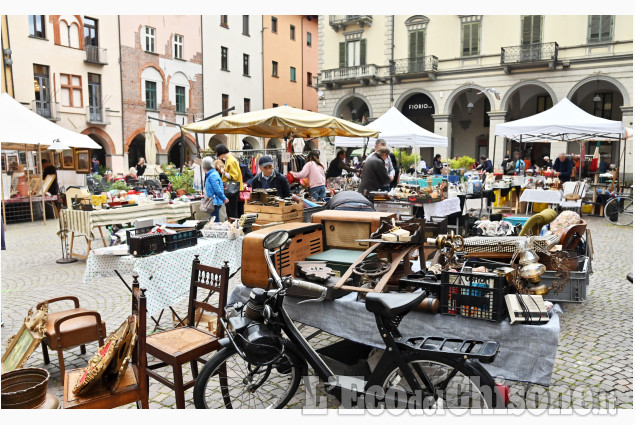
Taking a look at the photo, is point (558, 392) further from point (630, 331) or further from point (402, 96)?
point (402, 96)

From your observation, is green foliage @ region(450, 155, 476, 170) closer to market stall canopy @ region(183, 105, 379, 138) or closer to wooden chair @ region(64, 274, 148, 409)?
market stall canopy @ region(183, 105, 379, 138)

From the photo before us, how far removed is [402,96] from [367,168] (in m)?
21.9

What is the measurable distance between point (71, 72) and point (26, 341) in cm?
2264

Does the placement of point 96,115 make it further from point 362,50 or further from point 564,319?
point 564,319

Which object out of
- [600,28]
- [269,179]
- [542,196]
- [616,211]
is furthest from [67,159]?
[600,28]

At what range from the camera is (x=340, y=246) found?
4152 millimetres

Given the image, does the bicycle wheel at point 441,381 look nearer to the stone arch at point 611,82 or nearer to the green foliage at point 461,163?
the green foliage at point 461,163

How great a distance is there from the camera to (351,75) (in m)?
30.1

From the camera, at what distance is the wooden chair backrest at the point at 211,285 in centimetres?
335

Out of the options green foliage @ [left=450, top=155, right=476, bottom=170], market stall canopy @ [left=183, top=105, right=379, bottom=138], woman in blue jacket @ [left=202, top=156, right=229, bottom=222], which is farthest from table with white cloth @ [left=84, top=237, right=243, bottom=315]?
green foliage @ [left=450, top=155, right=476, bottom=170]

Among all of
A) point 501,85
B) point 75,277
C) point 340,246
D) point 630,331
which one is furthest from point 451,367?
point 501,85

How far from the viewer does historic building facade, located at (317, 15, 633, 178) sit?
23.6 meters

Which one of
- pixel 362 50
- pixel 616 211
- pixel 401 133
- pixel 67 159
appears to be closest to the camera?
pixel 616 211

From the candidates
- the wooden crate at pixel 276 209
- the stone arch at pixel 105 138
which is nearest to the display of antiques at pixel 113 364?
the wooden crate at pixel 276 209
